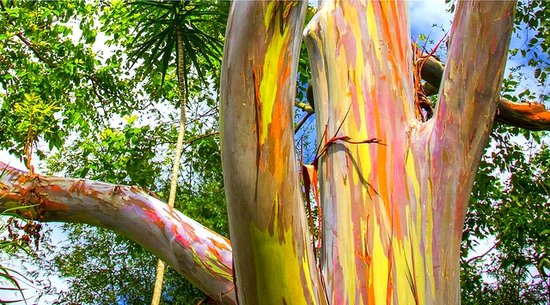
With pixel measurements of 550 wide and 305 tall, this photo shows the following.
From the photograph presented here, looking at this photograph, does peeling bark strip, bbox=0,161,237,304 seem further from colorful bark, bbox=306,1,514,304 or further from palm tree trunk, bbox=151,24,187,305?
colorful bark, bbox=306,1,514,304

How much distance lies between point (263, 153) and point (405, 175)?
664mm

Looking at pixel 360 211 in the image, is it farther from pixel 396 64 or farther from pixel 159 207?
pixel 159 207

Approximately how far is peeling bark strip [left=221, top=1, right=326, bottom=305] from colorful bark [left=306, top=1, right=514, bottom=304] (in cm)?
33

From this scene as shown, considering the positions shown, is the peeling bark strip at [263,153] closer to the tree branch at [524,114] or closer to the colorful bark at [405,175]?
the colorful bark at [405,175]

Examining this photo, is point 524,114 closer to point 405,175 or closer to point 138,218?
point 405,175

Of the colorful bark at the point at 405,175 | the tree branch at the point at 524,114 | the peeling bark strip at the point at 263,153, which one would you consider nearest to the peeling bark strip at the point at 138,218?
the colorful bark at the point at 405,175

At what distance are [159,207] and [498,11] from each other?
54.5 inches

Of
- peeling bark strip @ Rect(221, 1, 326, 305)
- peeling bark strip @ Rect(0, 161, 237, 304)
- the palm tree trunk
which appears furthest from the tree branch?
peeling bark strip @ Rect(221, 1, 326, 305)

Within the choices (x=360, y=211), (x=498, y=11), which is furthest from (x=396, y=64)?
(x=360, y=211)

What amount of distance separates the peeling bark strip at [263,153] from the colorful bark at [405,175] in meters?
0.33

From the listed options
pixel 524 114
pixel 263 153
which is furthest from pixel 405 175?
pixel 524 114

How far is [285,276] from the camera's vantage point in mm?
1590

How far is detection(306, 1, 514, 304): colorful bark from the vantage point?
1.87 metres

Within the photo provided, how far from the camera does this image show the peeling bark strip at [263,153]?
1.53 meters
